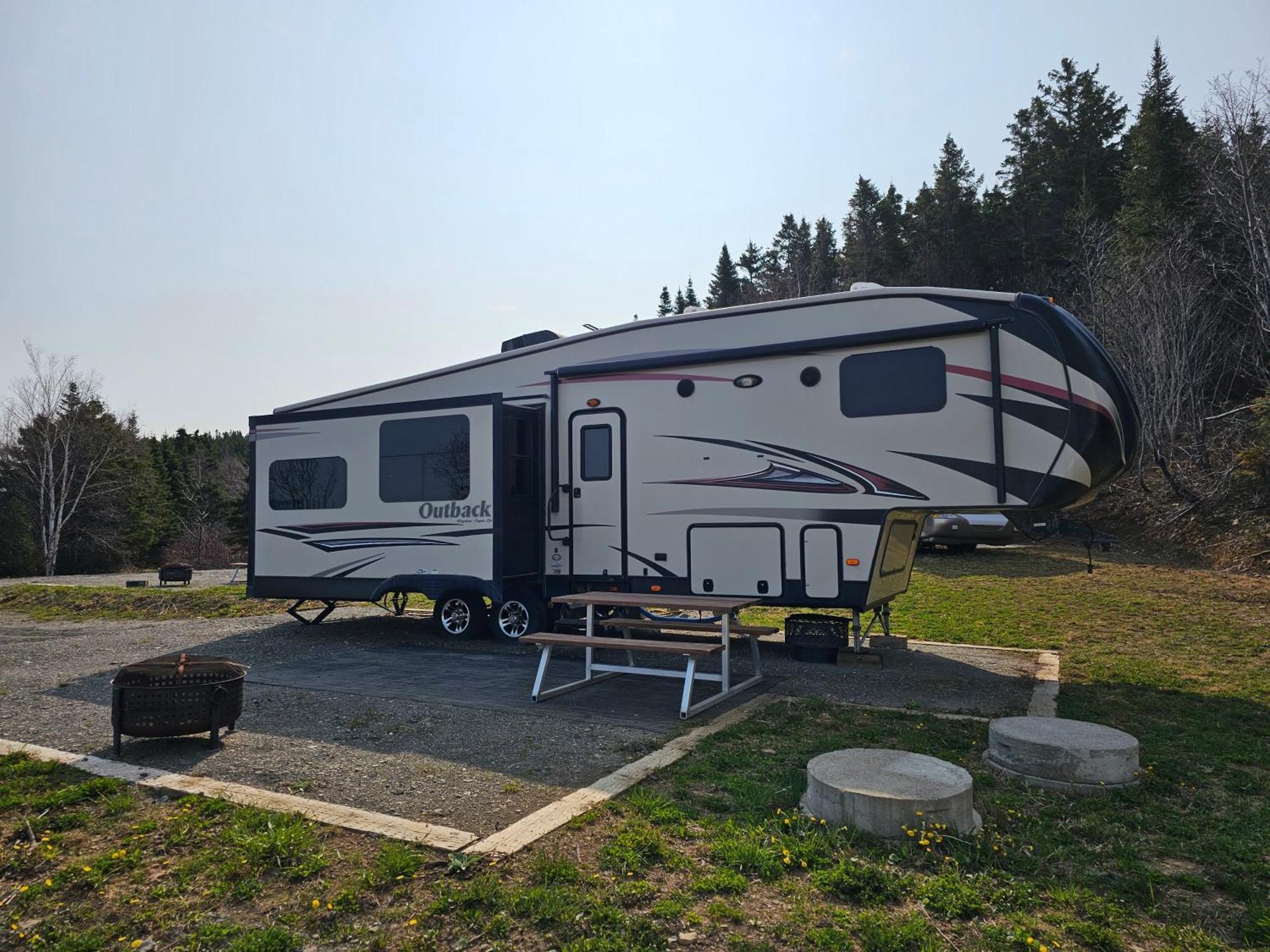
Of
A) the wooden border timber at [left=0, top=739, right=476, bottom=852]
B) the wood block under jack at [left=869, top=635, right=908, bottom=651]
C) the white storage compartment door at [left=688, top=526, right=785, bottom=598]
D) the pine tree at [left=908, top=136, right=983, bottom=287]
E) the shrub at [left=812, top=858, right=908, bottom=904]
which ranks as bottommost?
the shrub at [left=812, top=858, right=908, bottom=904]

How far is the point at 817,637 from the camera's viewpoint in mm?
8180

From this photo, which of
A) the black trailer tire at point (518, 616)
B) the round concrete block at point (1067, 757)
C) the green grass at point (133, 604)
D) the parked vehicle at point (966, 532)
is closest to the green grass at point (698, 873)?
the round concrete block at point (1067, 757)

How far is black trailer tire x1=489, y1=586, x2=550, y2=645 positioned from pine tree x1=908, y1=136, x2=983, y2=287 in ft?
109

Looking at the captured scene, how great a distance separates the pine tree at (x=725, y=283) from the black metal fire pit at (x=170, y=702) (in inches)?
2152

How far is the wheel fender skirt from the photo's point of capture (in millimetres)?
9039

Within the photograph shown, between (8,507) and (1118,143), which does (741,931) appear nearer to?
(8,507)

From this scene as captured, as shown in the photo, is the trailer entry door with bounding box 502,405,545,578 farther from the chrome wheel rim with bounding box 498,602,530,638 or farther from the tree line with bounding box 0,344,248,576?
the tree line with bounding box 0,344,248,576

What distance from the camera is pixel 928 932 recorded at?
2.79 metres

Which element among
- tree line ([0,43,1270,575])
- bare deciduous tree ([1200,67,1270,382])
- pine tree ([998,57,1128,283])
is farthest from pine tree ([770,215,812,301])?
bare deciduous tree ([1200,67,1270,382])

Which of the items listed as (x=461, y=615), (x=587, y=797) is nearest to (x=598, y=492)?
(x=461, y=615)

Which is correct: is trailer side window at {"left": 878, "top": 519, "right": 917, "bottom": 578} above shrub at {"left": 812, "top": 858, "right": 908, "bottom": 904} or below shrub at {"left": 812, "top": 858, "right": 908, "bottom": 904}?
above

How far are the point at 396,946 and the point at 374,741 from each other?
8.73ft

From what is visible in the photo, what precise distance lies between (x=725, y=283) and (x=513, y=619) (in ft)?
172

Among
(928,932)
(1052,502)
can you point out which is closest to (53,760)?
(928,932)
